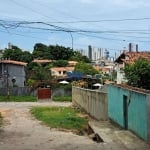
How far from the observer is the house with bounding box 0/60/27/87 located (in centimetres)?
7389

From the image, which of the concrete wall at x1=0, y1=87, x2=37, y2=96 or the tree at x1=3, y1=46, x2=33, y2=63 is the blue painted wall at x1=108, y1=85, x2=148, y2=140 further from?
the tree at x1=3, y1=46, x2=33, y2=63

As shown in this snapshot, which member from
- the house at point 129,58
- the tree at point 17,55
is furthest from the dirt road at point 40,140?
the tree at point 17,55

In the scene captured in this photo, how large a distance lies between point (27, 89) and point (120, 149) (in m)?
53.6

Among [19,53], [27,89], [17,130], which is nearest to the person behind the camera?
[17,130]

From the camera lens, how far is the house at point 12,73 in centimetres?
7389

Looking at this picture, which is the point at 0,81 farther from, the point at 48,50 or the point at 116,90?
the point at 116,90

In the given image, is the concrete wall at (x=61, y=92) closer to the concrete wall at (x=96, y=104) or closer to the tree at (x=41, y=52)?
the concrete wall at (x=96, y=104)

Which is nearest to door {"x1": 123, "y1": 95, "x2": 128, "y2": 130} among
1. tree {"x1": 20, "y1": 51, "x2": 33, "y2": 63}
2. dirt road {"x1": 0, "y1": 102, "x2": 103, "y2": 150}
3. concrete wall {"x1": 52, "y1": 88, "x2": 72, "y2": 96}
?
dirt road {"x1": 0, "y1": 102, "x2": 103, "y2": 150}

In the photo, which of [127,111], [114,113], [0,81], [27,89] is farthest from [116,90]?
[0,81]

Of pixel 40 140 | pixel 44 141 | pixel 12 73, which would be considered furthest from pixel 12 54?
pixel 44 141

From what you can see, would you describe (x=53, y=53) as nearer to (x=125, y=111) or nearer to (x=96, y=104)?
(x=96, y=104)

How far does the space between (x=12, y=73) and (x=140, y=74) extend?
5443cm

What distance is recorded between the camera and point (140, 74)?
27.0m

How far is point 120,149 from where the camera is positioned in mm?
15633
